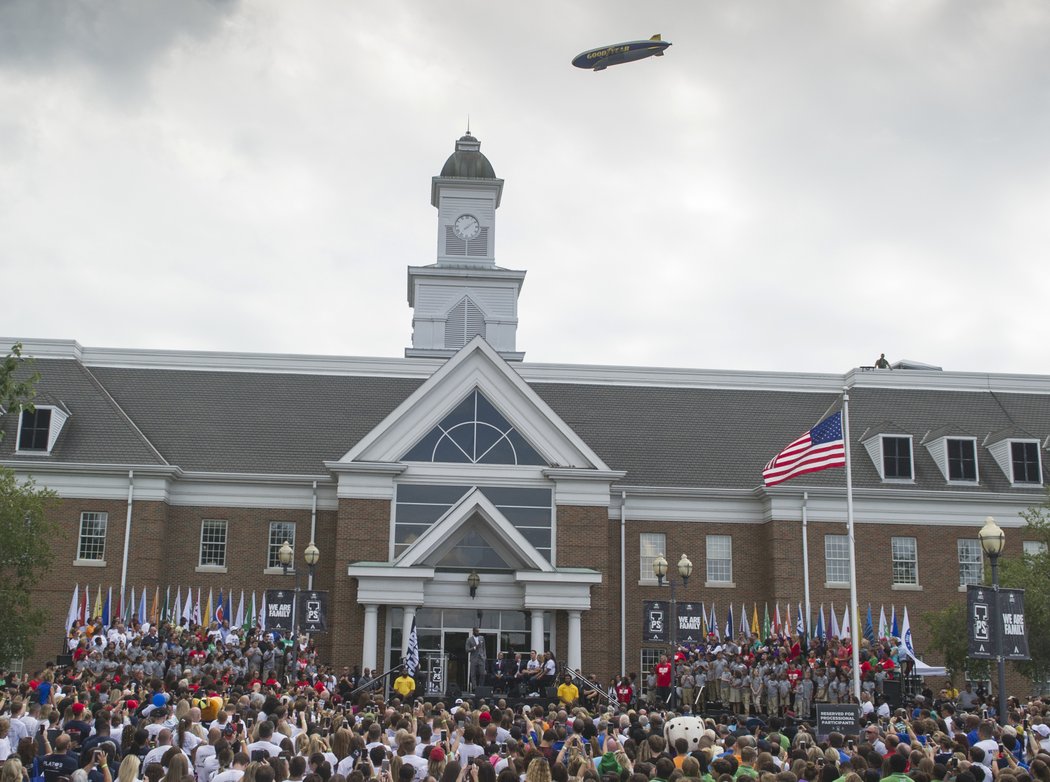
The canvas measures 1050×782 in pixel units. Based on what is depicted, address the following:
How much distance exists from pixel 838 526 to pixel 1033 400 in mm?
12442

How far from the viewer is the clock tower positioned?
60.0m

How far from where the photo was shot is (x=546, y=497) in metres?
40.4

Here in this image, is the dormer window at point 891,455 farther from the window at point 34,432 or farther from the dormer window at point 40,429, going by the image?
the window at point 34,432

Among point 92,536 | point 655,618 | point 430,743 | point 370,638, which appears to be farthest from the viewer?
point 92,536

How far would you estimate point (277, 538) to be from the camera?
4172cm

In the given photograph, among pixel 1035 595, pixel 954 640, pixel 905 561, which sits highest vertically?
pixel 905 561

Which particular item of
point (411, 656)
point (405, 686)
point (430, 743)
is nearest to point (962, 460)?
point (411, 656)

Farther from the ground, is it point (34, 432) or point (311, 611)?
point (34, 432)

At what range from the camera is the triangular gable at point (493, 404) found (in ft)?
131

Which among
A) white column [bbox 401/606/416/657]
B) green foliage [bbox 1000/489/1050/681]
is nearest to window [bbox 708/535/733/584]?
green foliage [bbox 1000/489/1050/681]

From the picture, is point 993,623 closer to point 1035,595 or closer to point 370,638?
point 1035,595

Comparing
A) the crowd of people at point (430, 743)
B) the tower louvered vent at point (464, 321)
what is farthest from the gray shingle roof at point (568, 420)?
the tower louvered vent at point (464, 321)

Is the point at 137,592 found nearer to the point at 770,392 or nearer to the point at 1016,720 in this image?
the point at 770,392

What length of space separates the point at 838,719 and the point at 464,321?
41001mm
